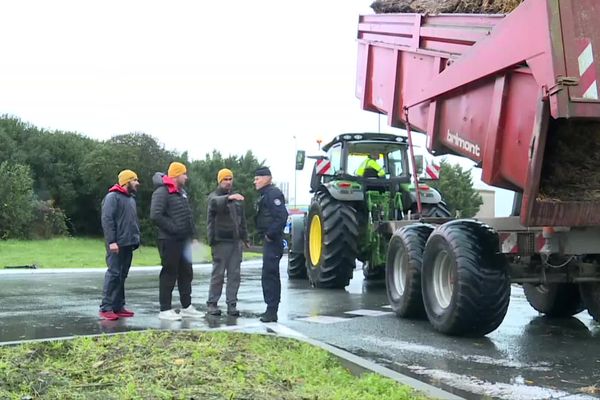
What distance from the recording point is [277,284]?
26.2 feet

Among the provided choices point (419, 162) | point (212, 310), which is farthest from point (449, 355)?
point (419, 162)

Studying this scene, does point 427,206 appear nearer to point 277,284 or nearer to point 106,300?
point 277,284

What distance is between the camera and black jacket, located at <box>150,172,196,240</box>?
26.0 ft

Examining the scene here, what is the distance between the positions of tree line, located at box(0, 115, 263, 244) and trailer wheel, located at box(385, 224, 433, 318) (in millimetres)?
21653

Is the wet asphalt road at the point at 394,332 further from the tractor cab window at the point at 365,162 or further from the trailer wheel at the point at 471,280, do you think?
the tractor cab window at the point at 365,162

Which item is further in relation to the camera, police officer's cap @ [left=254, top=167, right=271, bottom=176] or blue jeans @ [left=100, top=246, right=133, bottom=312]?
police officer's cap @ [left=254, top=167, right=271, bottom=176]

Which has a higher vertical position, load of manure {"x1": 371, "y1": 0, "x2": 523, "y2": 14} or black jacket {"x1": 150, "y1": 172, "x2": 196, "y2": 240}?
load of manure {"x1": 371, "y1": 0, "x2": 523, "y2": 14}

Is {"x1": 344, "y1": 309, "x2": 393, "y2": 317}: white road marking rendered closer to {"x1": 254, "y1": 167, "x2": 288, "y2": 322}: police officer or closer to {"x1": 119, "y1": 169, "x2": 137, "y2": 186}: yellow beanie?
{"x1": 254, "y1": 167, "x2": 288, "y2": 322}: police officer

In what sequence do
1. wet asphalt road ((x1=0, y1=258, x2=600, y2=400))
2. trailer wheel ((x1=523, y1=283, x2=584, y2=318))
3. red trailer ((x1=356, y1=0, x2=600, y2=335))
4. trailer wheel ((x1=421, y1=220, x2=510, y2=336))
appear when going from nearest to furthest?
wet asphalt road ((x1=0, y1=258, x2=600, y2=400)) < red trailer ((x1=356, y1=0, x2=600, y2=335)) < trailer wheel ((x1=421, y1=220, x2=510, y2=336)) < trailer wheel ((x1=523, y1=283, x2=584, y2=318))

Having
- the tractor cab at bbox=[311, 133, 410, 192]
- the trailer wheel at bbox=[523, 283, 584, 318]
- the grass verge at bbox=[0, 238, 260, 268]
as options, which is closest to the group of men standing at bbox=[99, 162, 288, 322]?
the trailer wheel at bbox=[523, 283, 584, 318]

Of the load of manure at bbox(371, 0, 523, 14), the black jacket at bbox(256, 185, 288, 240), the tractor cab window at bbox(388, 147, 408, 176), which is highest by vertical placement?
the load of manure at bbox(371, 0, 523, 14)

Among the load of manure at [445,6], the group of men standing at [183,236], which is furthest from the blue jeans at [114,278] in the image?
the load of manure at [445,6]

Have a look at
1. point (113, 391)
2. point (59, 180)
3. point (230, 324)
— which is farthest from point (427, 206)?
point (59, 180)

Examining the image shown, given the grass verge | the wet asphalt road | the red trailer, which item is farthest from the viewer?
the grass verge
